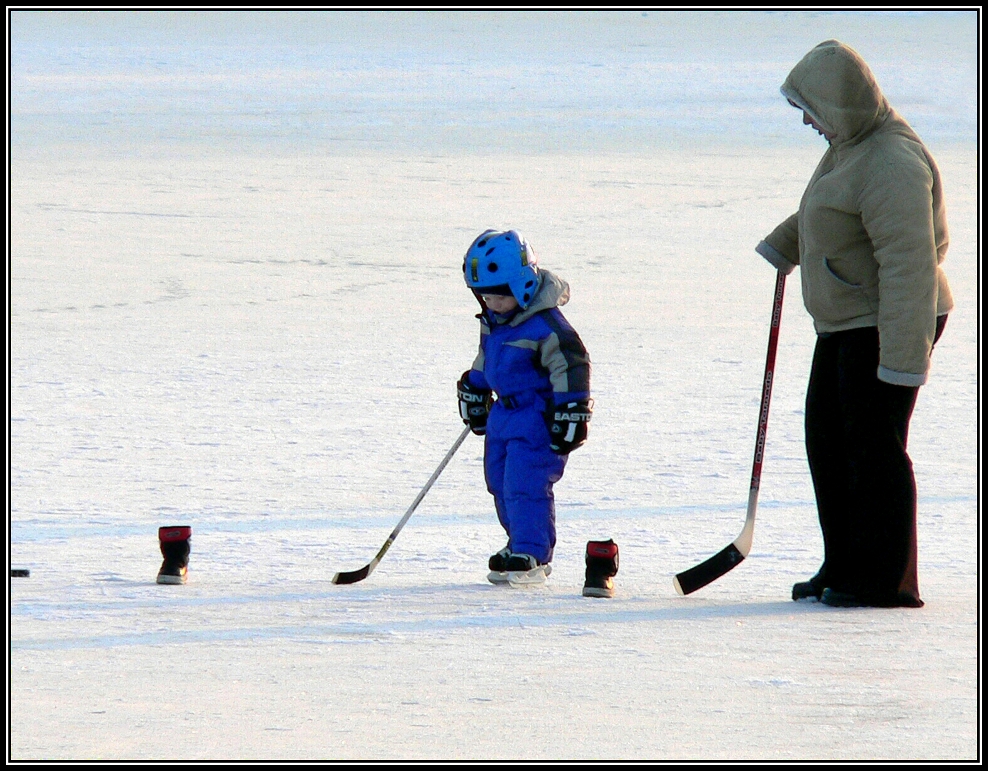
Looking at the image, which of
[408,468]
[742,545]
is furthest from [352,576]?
[408,468]

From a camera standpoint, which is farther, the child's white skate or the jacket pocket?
the child's white skate

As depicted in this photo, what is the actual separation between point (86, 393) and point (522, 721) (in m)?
4.76

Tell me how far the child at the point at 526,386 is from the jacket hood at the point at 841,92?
99cm

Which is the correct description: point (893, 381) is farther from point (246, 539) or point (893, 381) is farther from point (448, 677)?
point (246, 539)

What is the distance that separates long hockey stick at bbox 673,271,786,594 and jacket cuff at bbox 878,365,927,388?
0.50 metres

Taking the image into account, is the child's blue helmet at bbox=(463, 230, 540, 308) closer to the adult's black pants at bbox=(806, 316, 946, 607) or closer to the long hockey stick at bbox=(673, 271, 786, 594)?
the long hockey stick at bbox=(673, 271, 786, 594)

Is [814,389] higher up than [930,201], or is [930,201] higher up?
[930,201]

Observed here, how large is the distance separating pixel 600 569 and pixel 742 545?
0.47m

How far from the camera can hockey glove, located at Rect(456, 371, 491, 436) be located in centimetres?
501

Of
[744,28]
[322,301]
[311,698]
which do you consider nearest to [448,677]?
[311,698]

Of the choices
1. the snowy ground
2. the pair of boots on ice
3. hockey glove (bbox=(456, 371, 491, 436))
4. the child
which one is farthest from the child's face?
the snowy ground

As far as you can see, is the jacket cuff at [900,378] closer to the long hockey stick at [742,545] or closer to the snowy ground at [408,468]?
the long hockey stick at [742,545]

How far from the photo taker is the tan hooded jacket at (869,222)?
4.08 meters

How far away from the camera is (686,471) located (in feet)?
21.0
